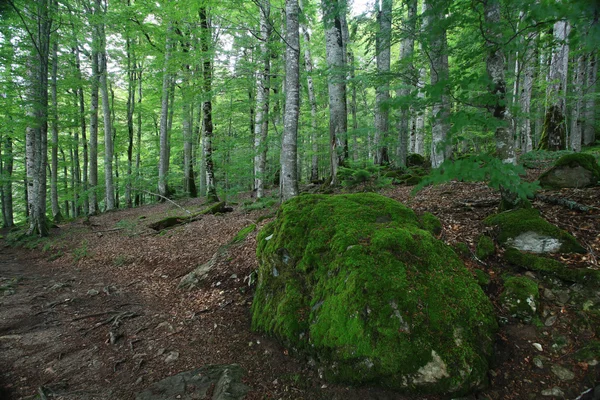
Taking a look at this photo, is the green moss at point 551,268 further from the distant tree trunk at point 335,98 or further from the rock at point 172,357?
the distant tree trunk at point 335,98

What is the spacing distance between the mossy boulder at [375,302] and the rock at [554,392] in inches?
16.1

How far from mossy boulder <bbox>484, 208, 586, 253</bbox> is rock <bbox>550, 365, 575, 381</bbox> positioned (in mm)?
1531

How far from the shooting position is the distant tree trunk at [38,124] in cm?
922

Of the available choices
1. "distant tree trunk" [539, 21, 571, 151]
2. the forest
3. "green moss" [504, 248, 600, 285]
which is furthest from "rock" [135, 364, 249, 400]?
"distant tree trunk" [539, 21, 571, 151]

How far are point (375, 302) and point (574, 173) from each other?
4.89 meters

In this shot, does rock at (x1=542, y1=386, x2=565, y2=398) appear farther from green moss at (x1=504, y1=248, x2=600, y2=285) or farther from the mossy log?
the mossy log

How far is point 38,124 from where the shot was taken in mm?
9477

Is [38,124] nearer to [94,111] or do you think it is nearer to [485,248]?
[94,111]

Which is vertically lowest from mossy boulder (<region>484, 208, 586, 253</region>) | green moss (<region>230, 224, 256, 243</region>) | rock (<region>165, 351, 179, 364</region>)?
rock (<region>165, 351, 179, 364</region>)

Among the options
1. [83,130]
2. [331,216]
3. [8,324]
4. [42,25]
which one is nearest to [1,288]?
[8,324]

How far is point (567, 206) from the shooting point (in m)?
4.07

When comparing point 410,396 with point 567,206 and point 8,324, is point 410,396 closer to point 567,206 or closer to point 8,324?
point 567,206

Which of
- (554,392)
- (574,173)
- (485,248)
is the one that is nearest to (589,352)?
(554,392)

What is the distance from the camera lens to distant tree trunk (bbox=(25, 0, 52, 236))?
9.22m
